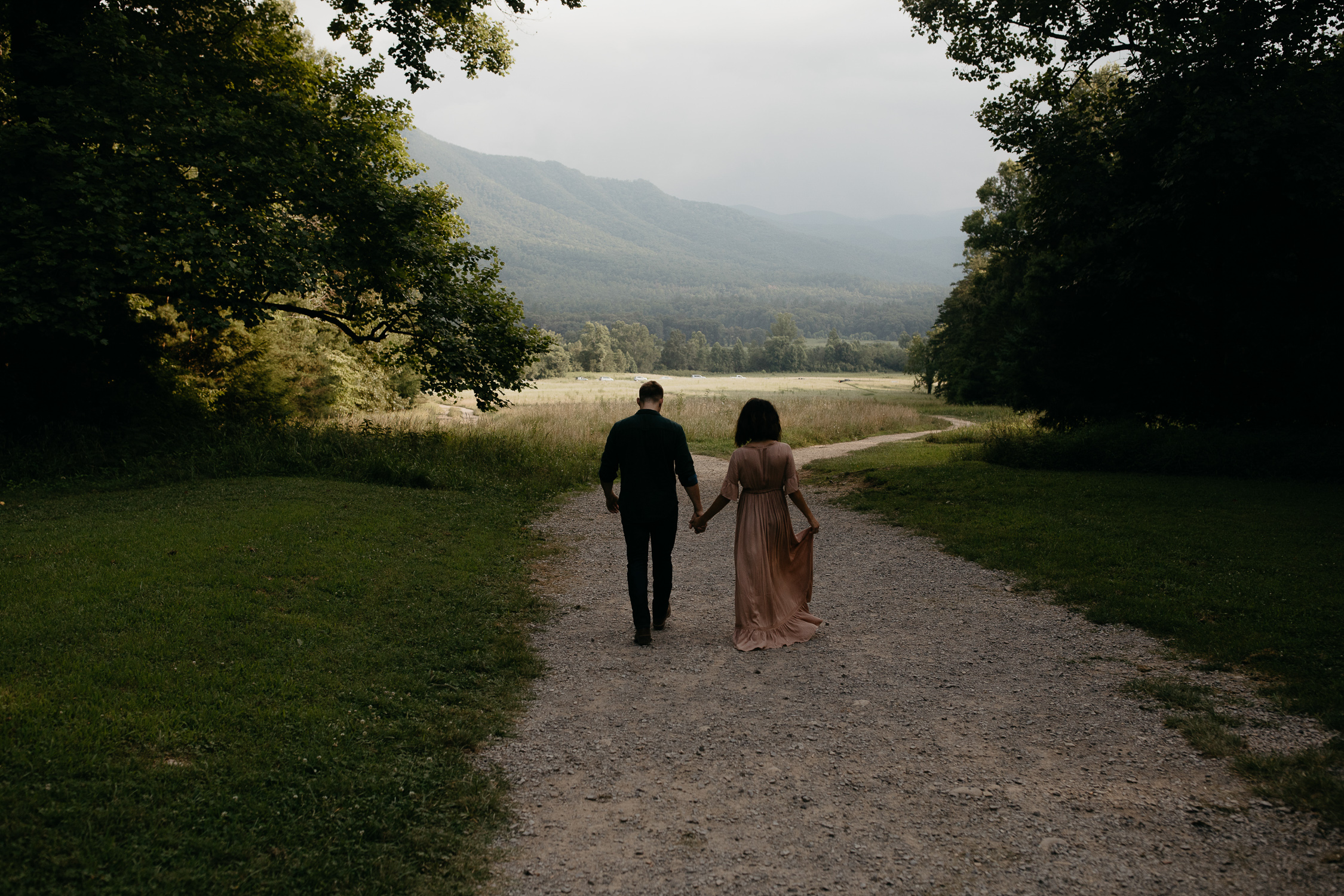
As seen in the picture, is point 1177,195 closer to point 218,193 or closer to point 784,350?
point 218,193

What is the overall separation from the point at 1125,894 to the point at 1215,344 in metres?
18.4

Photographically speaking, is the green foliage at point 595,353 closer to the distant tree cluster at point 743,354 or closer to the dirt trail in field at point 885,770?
the distant tree cluster at point 743,354

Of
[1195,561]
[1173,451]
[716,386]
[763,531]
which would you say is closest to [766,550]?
[763,531]

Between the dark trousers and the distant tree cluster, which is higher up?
the distant tree cluster

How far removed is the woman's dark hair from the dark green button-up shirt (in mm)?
621

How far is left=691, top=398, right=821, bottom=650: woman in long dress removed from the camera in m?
7.46

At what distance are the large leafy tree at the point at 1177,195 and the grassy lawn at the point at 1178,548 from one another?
146 inches

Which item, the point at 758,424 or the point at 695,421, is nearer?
the point at 758,424

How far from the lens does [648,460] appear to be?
736 centimetres

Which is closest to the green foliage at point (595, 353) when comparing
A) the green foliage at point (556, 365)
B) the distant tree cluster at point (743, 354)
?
the distant tree cluster at point (743, 354)

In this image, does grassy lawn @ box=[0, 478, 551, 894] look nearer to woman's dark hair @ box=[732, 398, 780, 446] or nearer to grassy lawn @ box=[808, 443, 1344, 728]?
woman's dark hair @ box=[732, 398, 780, 446]

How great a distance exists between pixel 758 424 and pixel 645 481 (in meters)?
1.23

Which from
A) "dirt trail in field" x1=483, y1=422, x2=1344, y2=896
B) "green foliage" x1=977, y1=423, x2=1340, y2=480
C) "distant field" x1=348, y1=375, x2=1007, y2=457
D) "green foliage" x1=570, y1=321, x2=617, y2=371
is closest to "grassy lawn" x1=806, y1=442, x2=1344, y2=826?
"dirt trail in field" x1=483, y1=422, x2=1344, y2=896

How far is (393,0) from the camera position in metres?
17.2
